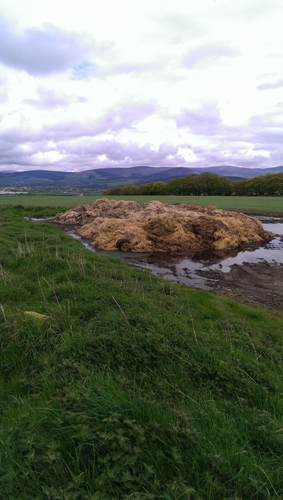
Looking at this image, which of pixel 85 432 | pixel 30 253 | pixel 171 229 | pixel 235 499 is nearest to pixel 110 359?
pixel 85 432

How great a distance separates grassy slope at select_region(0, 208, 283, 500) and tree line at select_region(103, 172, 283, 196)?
85656 mm

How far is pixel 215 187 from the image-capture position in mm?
90812

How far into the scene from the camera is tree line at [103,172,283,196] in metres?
82.8

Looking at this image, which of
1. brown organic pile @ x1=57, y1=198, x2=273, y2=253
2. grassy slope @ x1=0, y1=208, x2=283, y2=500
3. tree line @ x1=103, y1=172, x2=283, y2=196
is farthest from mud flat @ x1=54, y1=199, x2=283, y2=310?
tree line @ x1=103, y1=172, x2=283, y2=196

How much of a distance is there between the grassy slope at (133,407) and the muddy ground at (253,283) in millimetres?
4685

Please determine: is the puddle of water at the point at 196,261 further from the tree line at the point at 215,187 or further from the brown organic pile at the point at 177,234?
the tree line at the point at 215,187

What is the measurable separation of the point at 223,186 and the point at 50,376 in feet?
306

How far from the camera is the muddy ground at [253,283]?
1055 cm

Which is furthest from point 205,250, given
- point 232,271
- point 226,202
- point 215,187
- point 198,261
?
point 215,187

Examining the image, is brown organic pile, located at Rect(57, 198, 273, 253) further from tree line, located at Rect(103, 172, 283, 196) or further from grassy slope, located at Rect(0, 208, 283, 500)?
tree line, located at Rect(103, 172, 283, 196)

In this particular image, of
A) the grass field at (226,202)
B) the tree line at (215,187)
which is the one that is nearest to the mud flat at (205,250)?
the grass field at (226,202)

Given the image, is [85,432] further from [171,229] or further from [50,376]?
[171,229]

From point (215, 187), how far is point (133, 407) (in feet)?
306

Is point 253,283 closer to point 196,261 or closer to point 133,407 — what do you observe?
point 196,261
